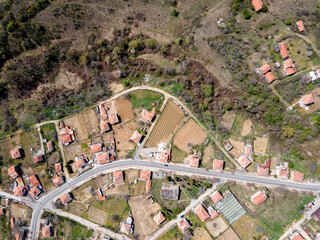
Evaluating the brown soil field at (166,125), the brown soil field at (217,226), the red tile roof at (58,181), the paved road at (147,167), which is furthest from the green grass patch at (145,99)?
the brown soil field at (217,226)

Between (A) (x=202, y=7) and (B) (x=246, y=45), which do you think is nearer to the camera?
(B) (x=246, y=45)

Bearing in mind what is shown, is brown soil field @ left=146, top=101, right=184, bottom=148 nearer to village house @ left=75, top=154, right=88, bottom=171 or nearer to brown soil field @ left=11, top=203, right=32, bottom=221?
village house @ left=75, top=154, right=88, bottom=171

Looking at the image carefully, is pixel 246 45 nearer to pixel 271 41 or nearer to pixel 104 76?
pixel 271 41

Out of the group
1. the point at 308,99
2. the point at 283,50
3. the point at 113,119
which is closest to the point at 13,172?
the point at 113,119

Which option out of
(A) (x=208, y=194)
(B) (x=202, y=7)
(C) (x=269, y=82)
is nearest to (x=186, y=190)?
(A) (x=208, y=194)

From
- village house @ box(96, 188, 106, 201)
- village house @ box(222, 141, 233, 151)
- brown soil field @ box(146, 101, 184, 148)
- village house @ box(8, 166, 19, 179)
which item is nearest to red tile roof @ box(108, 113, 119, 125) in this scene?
brown soil field @ box(146, 101, 184, 148)

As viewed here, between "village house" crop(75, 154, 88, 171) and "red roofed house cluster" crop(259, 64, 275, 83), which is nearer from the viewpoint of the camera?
"red roofed house cluster" crop(259, 64, 275, 83)
